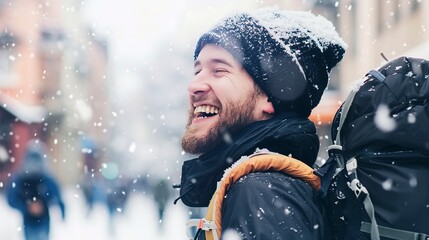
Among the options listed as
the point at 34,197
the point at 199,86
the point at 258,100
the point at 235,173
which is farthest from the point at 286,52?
the point at 34,197

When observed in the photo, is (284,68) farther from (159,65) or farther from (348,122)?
(159,65)

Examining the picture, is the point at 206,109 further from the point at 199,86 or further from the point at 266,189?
the point at 266,189

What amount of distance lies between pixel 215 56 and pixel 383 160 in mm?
885

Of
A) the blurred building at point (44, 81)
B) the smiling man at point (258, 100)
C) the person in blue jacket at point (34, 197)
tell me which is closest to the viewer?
the smiling man at point (258, 100)

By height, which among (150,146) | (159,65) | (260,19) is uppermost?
(159,65)

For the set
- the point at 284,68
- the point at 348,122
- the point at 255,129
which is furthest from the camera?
the point at 284,68

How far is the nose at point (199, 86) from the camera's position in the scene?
7.33ft

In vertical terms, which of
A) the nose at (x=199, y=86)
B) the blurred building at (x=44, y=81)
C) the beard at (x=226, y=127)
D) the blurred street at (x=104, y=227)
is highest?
the blurred building at (x=44, y=81)

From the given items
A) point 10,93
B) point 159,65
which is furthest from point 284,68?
point 159,65

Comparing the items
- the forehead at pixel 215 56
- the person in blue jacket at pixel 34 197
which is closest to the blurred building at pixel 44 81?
the person in blue jacket at pixel 34 197

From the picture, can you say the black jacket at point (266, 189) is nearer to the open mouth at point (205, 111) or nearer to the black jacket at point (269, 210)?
the black jacket at point (269, 210)

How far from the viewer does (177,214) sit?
1856cm

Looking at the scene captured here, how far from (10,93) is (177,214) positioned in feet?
48.8

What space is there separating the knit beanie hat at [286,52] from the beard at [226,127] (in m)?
0.13
